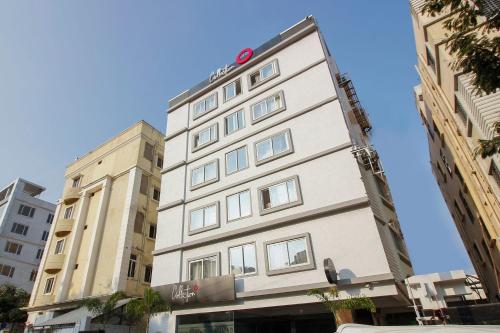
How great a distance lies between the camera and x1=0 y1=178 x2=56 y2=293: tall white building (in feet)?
147

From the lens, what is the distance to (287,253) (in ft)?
51.2

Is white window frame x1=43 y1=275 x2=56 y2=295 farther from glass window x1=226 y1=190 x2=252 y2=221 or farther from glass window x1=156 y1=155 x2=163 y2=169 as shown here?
glass window x1=226 y1=190 x2=252 y2=221

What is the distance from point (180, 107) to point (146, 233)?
11.4 meters

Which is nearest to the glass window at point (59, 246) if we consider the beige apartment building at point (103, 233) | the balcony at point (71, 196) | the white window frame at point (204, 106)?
the beige apartment building at point (103, 233)

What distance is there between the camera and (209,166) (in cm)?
2191

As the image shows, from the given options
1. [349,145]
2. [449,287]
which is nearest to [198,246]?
[349,145]

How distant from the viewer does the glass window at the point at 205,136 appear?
2306 cm

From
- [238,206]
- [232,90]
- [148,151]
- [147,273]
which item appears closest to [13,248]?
[148,151]

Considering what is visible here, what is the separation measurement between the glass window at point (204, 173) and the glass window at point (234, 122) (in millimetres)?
2749

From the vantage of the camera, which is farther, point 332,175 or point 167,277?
point 167,277

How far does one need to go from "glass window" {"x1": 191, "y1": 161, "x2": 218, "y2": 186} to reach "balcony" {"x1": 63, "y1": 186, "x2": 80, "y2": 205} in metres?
16.2

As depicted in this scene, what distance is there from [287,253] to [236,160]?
7.49 m

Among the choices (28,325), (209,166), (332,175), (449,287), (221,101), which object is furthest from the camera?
(28,325)

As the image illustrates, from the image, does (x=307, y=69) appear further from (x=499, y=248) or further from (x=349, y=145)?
(x=499, y=248)
